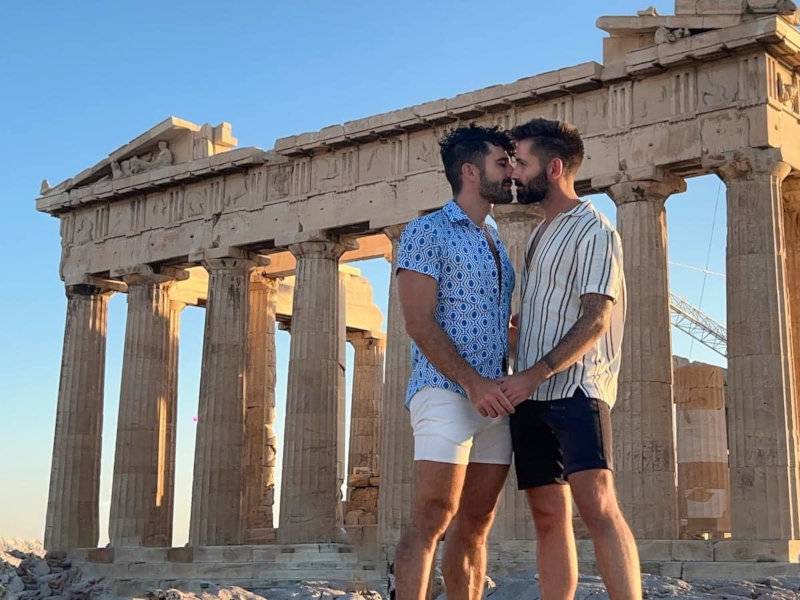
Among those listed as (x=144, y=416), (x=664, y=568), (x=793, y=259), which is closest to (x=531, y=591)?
(x=664, y=568)

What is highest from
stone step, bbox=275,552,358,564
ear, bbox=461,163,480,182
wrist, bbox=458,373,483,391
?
ear, bbox=461,163,480,182

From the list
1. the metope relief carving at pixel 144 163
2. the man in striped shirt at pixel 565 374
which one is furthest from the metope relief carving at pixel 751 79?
the man in striped shirt at pixel 565 374

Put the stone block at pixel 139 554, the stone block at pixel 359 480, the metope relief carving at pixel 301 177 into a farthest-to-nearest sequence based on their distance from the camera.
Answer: the stone block at pixel 359 480 → the stone block at pixel 139 554 → the metope relief carving at pixel 301 177

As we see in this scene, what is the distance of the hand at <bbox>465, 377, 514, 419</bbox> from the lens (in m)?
5.98

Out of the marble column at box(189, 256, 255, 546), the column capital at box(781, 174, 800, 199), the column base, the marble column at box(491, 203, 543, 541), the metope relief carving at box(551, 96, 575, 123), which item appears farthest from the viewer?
the marble column at box(189, 256, 255, 546)

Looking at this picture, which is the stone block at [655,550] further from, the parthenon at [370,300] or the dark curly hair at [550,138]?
the dark curly hair at [550,138]

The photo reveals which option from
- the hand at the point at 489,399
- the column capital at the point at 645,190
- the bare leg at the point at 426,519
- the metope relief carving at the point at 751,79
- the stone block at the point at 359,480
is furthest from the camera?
the stone block at the point at 359,480

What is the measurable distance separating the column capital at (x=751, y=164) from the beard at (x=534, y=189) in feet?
51.6

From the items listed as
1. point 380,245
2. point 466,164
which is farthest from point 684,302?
point 466,164

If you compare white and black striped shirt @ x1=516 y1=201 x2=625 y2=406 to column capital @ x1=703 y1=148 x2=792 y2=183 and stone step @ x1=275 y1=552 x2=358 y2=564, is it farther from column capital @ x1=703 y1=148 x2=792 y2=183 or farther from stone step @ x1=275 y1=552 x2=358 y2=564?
stone step @ x1=275 y1=552 x2=358 y2=564

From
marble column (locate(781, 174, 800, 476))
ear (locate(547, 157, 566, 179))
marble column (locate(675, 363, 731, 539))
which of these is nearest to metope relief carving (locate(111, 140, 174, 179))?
marble column (locate(675, 363, 731, 539))

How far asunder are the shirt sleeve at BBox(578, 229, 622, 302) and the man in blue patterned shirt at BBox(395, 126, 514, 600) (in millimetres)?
500

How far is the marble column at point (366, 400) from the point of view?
119 ft

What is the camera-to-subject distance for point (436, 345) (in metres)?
6.20
